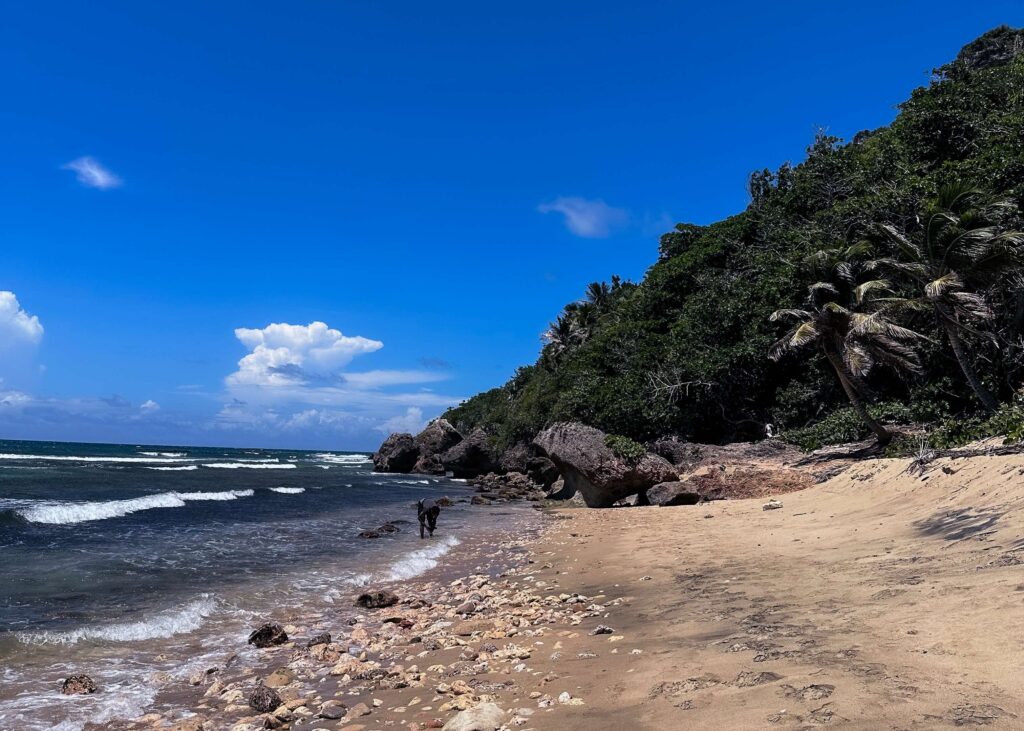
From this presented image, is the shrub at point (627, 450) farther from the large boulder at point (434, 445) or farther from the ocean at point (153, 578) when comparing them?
the large boulder at point (434, 445)

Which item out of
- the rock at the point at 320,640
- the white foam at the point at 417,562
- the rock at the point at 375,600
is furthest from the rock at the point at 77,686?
the white foam at the point at 417,562

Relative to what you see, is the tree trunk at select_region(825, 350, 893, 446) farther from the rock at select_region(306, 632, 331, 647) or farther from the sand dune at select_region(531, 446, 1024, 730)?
the rock at select_region(306, 632, 331, 647)

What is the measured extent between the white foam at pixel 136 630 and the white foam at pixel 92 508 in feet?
49.4

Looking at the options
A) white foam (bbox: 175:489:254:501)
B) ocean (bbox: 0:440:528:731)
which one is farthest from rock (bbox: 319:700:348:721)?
white foam (bbox: 175:489:254:501)

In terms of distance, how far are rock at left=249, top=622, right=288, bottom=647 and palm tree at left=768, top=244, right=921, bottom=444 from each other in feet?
52.9

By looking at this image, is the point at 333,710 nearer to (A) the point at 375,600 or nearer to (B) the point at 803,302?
(A) the point at 375,600

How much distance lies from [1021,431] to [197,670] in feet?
42.3

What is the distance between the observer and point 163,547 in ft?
51.7

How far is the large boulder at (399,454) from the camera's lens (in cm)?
6462

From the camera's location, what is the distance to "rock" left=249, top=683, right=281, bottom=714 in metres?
5.73

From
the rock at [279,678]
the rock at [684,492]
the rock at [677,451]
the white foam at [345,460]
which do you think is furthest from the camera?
the white foam at [345,460]

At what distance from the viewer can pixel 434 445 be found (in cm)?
6462

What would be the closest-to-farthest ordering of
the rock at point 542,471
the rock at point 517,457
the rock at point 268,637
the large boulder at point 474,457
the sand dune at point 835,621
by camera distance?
the sand dune at point 835,621, the rock at point 268,637, the rock at point 542,471, the rock at point 517,457, the large boulder at point 474,457

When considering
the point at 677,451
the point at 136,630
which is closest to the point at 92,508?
the point at 136,630
